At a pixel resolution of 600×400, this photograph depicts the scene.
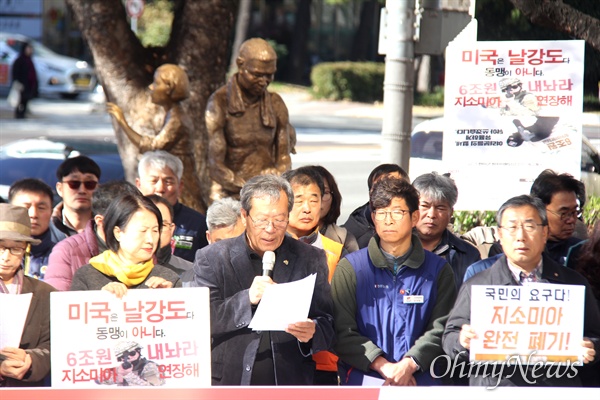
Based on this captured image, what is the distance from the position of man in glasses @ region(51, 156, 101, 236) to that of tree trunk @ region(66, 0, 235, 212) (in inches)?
128

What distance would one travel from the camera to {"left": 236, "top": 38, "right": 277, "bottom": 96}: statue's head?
7.73m

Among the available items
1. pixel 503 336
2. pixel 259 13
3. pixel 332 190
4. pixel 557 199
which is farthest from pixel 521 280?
pixel 259 13

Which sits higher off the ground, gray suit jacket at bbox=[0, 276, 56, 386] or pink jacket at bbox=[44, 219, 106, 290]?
pink jacket at bbox=[44, 219, 106, 290]

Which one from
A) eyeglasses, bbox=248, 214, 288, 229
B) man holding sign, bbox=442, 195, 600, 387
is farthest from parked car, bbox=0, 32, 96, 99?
man holding sign, bbox=442, 195, 600, 387

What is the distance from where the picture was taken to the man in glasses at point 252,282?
4.99 m

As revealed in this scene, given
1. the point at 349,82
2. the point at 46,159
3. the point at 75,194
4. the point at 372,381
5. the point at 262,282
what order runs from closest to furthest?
1. the point at 262,282
2. the point at 372,381
3. the point at 75,194
4. the point at 46,159
5. the point at 349,82

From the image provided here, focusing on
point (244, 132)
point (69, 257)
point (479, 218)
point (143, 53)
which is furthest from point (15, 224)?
point (143, 53)

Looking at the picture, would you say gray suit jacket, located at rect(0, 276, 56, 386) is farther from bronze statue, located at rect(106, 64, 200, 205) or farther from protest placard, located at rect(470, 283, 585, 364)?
bronze statue, located at rect(106, 64, 200, 205)

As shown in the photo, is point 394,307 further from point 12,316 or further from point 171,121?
point 171,121

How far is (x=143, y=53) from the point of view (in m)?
10.9

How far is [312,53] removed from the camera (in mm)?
49031

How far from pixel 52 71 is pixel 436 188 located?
28685 millimetres

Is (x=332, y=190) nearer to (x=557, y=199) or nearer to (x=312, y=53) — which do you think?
(x=557, y=199)

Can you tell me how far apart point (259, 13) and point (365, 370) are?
44.4 metres
